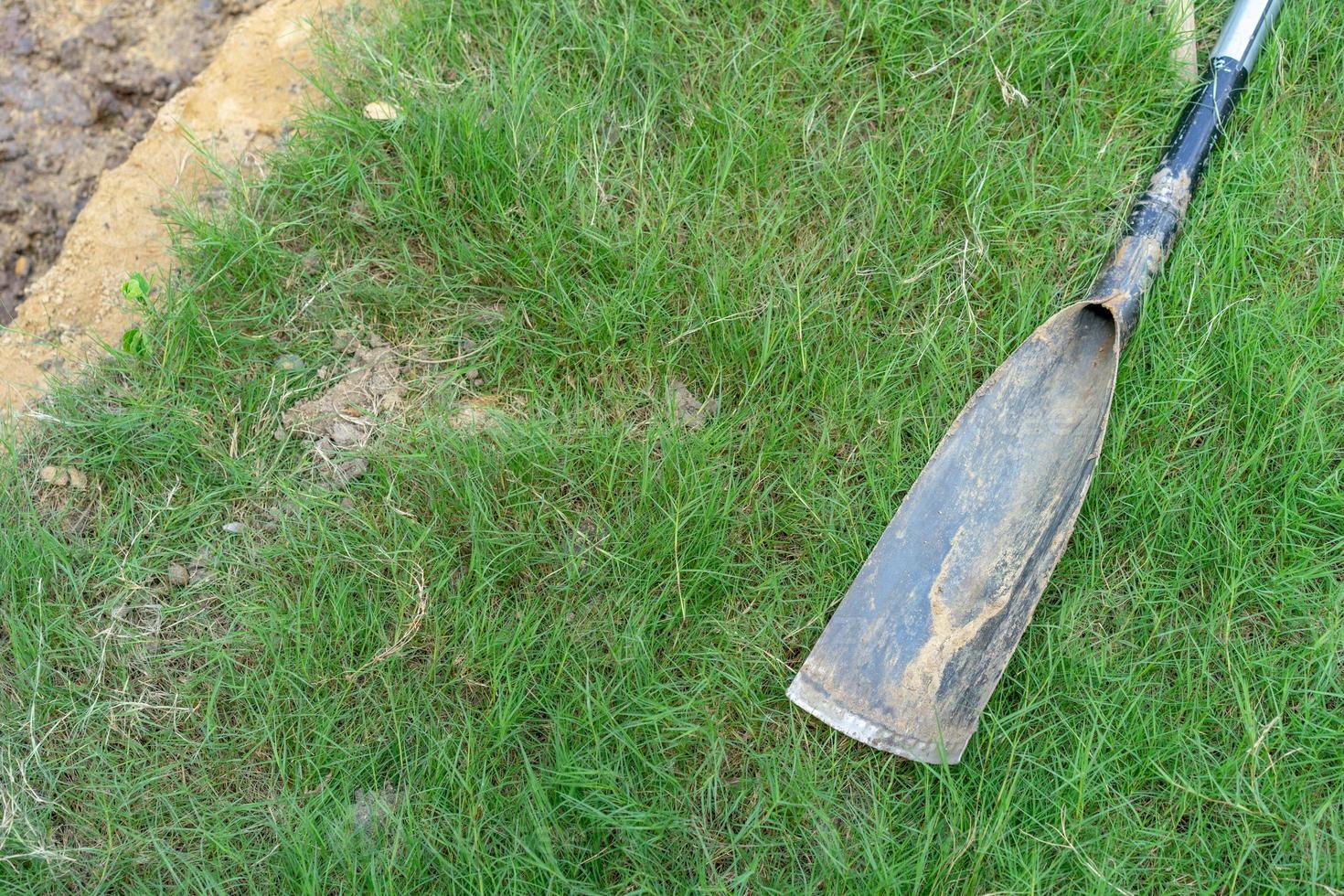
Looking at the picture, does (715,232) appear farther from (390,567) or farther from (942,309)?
(390,567)

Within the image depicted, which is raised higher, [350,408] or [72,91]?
[72,91]

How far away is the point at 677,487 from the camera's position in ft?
7.31

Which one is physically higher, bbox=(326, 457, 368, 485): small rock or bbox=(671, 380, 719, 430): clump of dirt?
bbox=(671, 380, 719, 430): clump of dirt

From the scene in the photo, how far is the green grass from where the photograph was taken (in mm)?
2008

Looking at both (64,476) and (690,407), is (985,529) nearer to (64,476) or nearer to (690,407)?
(690,407)

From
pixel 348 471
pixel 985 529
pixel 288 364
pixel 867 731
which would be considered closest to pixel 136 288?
pixel 288 364

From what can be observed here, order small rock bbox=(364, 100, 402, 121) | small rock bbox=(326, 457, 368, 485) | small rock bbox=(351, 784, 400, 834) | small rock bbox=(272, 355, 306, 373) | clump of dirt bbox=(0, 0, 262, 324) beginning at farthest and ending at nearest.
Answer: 1. clump of dirt bbox=(0, 0, 262, 324)
2. small rock bbox=(364, 100, 402, 121)
3. small rock bbox=(272, 355, 306, 373)
4. small rock bbox=(326, 457, 368, 485)
5. small rock bbox=(351, 784, 400, 834)

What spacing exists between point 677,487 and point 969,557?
0.71m

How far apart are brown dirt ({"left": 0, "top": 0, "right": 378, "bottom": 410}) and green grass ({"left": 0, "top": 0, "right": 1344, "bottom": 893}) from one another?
195 millimetres

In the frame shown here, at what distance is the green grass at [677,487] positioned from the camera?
79.0 inches

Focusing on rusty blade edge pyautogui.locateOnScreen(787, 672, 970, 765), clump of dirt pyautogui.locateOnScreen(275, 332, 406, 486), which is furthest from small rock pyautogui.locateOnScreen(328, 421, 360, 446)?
rusty blade edge pyautogui.locateOnScreen(787, 672, 970, 765)

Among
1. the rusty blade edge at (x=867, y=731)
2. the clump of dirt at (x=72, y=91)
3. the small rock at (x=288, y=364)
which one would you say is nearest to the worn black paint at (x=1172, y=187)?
the rusty blade edge at (x=867, y=731)

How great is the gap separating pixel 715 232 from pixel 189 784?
181 centimetres

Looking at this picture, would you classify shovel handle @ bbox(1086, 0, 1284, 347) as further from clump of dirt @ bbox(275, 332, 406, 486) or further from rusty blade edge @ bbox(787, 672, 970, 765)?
clump of dirt @ bbox(275, 332, 406, 486)
